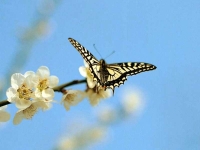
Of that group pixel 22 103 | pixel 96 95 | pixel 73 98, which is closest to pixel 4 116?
pixel 22 103

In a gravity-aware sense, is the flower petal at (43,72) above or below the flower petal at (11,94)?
above

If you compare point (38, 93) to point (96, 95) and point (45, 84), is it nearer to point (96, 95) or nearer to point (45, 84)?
point (45, 84)

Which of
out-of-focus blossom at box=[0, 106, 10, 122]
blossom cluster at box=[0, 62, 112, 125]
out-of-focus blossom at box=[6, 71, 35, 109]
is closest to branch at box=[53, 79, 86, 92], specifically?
blossom cluster at box=[0, 62, 112, 125]

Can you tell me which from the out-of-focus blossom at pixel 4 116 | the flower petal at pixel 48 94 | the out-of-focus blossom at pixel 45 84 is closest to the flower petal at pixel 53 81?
the out-of-focus blossom at pixel 45 84

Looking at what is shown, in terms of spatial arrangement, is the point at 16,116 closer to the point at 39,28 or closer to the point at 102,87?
the point at 102,87

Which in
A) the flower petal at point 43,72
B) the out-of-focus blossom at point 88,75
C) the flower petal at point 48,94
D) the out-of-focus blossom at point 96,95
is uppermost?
the flower petal at point 43,72

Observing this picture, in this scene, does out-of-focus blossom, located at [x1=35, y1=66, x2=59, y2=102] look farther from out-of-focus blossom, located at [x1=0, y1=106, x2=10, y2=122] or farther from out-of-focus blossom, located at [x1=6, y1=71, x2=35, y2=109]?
out-of-focus blossom, located at [x1=0, y1=106, x2=10, y2=122]

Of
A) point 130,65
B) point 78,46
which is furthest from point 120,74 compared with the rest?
point 78,46

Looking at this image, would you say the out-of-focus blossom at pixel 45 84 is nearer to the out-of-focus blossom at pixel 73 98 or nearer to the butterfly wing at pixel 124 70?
the out-of-focus blossom at pixel 73 98
